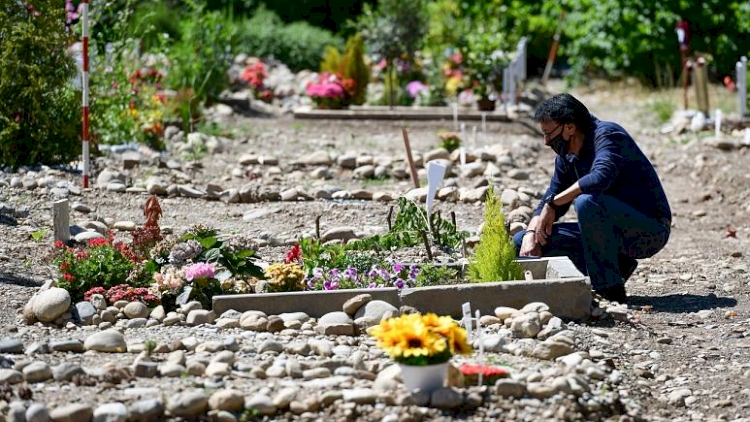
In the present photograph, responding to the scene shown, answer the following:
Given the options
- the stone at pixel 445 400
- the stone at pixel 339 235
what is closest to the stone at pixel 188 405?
the stone at pixel 445 400

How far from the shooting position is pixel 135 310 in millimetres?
6160

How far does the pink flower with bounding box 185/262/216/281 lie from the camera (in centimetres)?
628

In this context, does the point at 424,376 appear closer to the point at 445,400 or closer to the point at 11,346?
the point at 445,400

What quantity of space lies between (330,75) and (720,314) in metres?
9.26

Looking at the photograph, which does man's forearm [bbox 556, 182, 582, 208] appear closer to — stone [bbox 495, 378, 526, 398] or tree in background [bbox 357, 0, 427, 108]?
stone [bbox 495, 378, 526, 398]

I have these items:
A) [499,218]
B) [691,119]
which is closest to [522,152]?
[691,119]

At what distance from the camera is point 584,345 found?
593cm

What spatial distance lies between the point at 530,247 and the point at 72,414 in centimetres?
314

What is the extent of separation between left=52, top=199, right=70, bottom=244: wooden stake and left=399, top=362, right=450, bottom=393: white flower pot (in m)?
3.28

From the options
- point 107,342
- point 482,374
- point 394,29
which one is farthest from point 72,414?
point 394,29

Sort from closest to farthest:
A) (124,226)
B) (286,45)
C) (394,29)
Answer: (124,226)
(394,29)
(286,45)

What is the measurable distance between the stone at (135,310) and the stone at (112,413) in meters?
1.52

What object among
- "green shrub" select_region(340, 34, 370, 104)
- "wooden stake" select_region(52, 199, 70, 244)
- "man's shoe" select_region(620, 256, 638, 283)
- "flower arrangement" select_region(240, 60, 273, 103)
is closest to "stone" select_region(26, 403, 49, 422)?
"wooden stake" select_region(52, 199, 70, 244)

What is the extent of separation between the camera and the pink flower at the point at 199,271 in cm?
628
